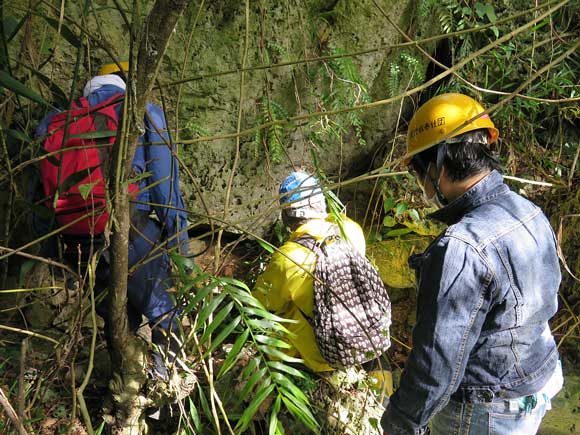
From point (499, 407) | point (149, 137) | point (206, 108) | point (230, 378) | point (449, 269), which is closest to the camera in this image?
point (449, 269)

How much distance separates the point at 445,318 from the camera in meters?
1.63

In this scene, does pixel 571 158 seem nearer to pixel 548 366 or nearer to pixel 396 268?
pixel 396 268

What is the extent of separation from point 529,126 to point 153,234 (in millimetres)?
3168

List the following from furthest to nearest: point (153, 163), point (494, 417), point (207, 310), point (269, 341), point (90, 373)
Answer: point (153, 163)
point (269, 341)
point (207, 310)
point (494, 417)
point (90, 373)

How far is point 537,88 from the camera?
4.26 m

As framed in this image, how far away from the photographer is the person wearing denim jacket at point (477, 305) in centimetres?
164

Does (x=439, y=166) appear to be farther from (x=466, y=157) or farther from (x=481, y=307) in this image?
(x=481, y=307)

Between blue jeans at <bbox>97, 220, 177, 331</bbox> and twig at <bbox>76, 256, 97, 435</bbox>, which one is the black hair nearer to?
twig at <bbox>76, 256, 97, 435</bbox>

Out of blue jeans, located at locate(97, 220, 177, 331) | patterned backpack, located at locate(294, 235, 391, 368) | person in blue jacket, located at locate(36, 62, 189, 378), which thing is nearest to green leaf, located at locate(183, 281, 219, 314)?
person in blue jacket, located at locate(36, 62, 189, 378)

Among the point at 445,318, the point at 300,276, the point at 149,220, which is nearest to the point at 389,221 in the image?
the point at 300,276

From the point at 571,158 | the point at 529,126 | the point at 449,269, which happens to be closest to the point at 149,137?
the point at 449,269

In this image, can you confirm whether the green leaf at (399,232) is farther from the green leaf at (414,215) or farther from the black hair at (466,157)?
the black hair at (466,157)

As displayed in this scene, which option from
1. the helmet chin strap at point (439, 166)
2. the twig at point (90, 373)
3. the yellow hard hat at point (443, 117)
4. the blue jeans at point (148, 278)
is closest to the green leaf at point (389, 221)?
the blue jeans at point (148, 278)

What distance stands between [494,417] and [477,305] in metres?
0.44
